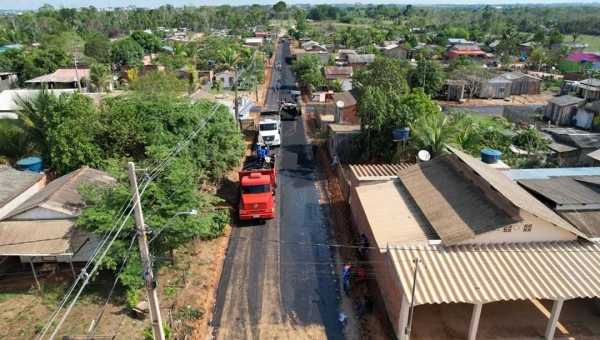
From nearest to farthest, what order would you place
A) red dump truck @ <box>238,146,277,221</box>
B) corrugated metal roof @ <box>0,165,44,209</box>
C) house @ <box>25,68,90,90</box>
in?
1. corrugated metal roof @ <box>0,165,44,209</box>
2. red dump truck @ <box>238,146,277,221</box>
3. house @ <box>25,68,90,90</box>

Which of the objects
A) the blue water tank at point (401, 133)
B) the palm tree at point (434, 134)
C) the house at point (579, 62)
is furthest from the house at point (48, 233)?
the house at point (579, 62)

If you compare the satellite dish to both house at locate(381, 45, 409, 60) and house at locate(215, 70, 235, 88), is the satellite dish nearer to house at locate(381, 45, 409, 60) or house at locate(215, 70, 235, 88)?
house at locate(215, 70, 235, 88)

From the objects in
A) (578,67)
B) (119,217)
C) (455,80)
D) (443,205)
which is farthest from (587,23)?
(119,217)

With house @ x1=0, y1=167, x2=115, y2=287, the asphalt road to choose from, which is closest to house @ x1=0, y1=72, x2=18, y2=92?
house @ x1=0, y1=167, x2=115, y2=287

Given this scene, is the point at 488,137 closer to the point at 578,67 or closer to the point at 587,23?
the point at 578,67

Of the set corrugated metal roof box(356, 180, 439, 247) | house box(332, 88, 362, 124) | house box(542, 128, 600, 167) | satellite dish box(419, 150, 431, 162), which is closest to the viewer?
corrugated metal roof box(356, 180, 439, 247)

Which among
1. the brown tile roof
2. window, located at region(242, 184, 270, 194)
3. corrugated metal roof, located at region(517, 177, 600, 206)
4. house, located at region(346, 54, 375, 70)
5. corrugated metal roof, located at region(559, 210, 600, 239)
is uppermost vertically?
house, located at region(346, 54, 375, 70)

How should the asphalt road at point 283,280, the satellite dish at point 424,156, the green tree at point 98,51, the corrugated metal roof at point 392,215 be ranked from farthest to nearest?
1. the green tree at point 98,51
2. the satellite dish at point 424,156
3. the corrugated metal roof at point 392,215
4. the asphalt road at point 283,280

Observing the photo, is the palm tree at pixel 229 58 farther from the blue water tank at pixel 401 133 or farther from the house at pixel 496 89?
the blue water tank at pixel 401 133
